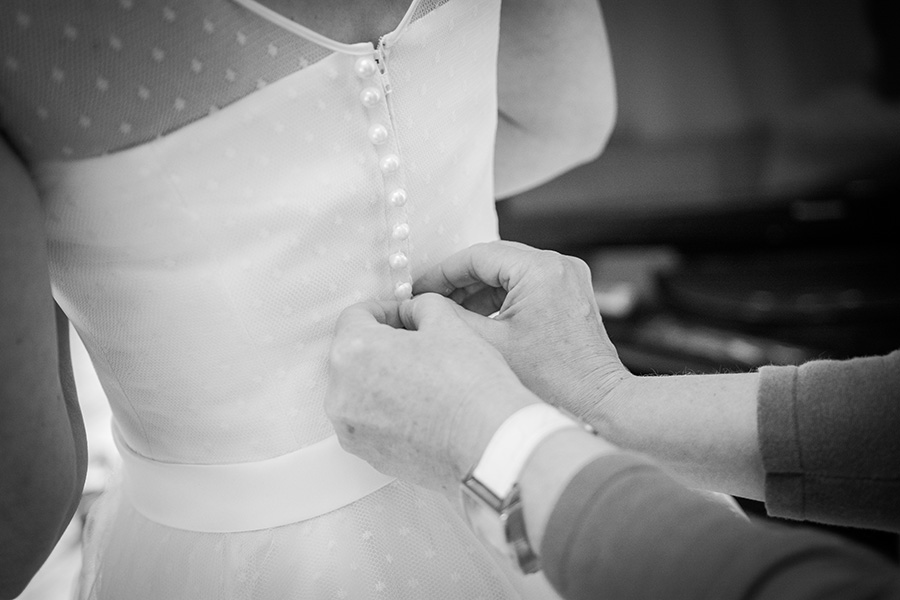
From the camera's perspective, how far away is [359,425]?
542 mm

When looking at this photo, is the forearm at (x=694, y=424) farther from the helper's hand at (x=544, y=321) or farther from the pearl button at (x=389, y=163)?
the pearl button at (x=389, y=163)

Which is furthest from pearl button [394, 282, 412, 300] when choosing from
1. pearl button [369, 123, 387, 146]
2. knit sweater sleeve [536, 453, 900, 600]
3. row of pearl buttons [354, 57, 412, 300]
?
knit sweater sleeve [536, 453, 900, 600]

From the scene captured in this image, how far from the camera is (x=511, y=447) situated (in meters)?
0.48

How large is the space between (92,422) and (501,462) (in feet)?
4.72

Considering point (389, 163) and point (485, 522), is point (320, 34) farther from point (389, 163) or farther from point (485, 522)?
point (485, 522)

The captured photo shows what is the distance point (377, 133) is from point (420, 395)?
20 cm

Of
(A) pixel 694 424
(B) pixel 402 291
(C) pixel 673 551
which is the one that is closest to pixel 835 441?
(A) pixel 694 424

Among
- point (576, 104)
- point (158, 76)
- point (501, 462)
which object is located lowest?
point (501, 462)

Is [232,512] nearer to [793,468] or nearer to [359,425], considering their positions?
[359,425]

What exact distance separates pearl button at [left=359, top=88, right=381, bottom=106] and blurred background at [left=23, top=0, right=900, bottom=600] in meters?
1.20

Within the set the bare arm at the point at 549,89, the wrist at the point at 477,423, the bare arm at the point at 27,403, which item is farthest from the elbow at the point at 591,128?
the bare arm at the point at 27,403

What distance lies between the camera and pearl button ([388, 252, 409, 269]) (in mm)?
617

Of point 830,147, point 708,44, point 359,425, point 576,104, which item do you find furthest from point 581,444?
point 830,147

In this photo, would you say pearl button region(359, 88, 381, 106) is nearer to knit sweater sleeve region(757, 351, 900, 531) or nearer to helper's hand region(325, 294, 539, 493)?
helper's hand region(325, 294, 539, 493)
